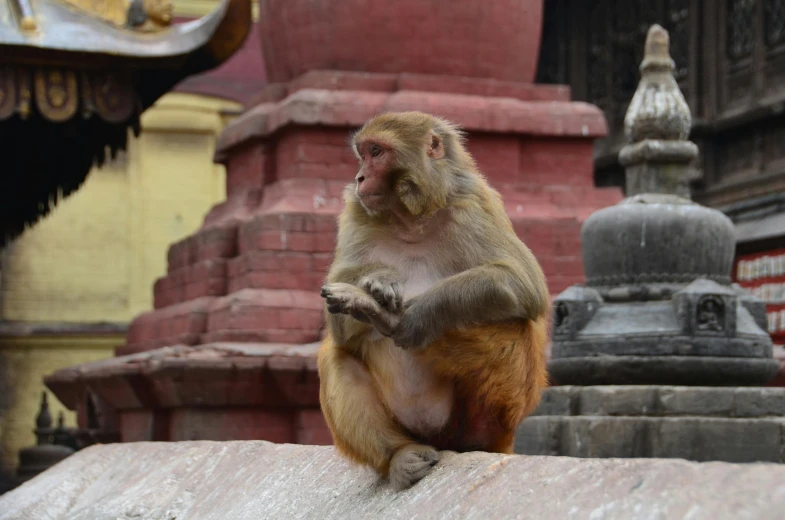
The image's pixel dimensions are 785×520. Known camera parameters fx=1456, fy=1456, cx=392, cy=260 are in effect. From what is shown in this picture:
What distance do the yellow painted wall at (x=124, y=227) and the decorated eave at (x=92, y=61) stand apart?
612cm

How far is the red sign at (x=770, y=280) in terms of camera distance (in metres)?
12.7

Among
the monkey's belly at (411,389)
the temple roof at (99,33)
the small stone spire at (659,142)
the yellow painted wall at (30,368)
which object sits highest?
the temple roof at (99,33)

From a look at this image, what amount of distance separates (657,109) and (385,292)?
14.5 feet

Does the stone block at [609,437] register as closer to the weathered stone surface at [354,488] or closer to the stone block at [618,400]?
the stone block at [618,400]

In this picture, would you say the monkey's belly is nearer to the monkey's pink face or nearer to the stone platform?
the monkey's pink face

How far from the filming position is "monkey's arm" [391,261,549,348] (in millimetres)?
3668

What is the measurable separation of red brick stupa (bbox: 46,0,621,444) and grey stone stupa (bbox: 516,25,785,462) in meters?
1.03

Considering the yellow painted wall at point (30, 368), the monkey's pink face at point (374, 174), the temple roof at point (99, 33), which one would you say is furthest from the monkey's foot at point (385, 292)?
the yellow painted wall at point (30, 368)

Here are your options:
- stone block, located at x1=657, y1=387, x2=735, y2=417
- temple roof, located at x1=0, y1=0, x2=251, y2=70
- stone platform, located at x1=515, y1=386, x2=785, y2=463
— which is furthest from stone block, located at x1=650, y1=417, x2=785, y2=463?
temple roof, located at x1=0, y1=0, x2=251, y2=70

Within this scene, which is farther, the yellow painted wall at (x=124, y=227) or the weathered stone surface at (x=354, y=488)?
the yellow painted wall at (x=124, y=227)

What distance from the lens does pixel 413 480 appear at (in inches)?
144

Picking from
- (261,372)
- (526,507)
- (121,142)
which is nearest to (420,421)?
(526,507)

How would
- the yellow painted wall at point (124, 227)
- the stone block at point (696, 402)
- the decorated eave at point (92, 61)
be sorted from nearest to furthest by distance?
the stone block at point (696, 402), the decorated eave at point (92, 61), the yellow painted wall at point (124, 227)

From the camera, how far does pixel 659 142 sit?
779 cm
